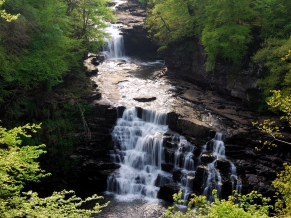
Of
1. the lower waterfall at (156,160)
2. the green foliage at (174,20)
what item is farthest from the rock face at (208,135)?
the green foliage at (174,20)

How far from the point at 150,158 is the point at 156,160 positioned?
21.4 inches

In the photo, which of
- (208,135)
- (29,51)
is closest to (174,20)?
(208,135)

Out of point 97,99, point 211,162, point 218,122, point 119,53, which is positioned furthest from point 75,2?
point 211,162

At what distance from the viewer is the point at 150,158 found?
80.6ft

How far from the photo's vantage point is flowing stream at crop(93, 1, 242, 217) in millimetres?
21672

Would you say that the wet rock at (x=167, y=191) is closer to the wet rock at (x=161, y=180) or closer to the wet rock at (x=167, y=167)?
the wet rock at (x=161, y=180)

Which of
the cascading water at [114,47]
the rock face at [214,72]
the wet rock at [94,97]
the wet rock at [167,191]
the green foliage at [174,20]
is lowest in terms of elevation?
the wet rock at [167,191]

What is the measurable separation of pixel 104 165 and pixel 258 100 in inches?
583

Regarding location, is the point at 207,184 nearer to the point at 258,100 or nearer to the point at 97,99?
the point at 258,100

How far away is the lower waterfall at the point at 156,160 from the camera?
22.0 m

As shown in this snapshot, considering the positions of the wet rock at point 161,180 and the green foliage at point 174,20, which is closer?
the wet rock at point 161,180

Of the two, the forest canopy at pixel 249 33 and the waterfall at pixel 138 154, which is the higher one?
the forest canopy at pixel 249 33

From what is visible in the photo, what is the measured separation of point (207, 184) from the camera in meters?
21.7

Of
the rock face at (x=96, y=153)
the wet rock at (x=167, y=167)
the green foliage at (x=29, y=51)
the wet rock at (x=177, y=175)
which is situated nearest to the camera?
the green foliage at (x=29, y=51)
